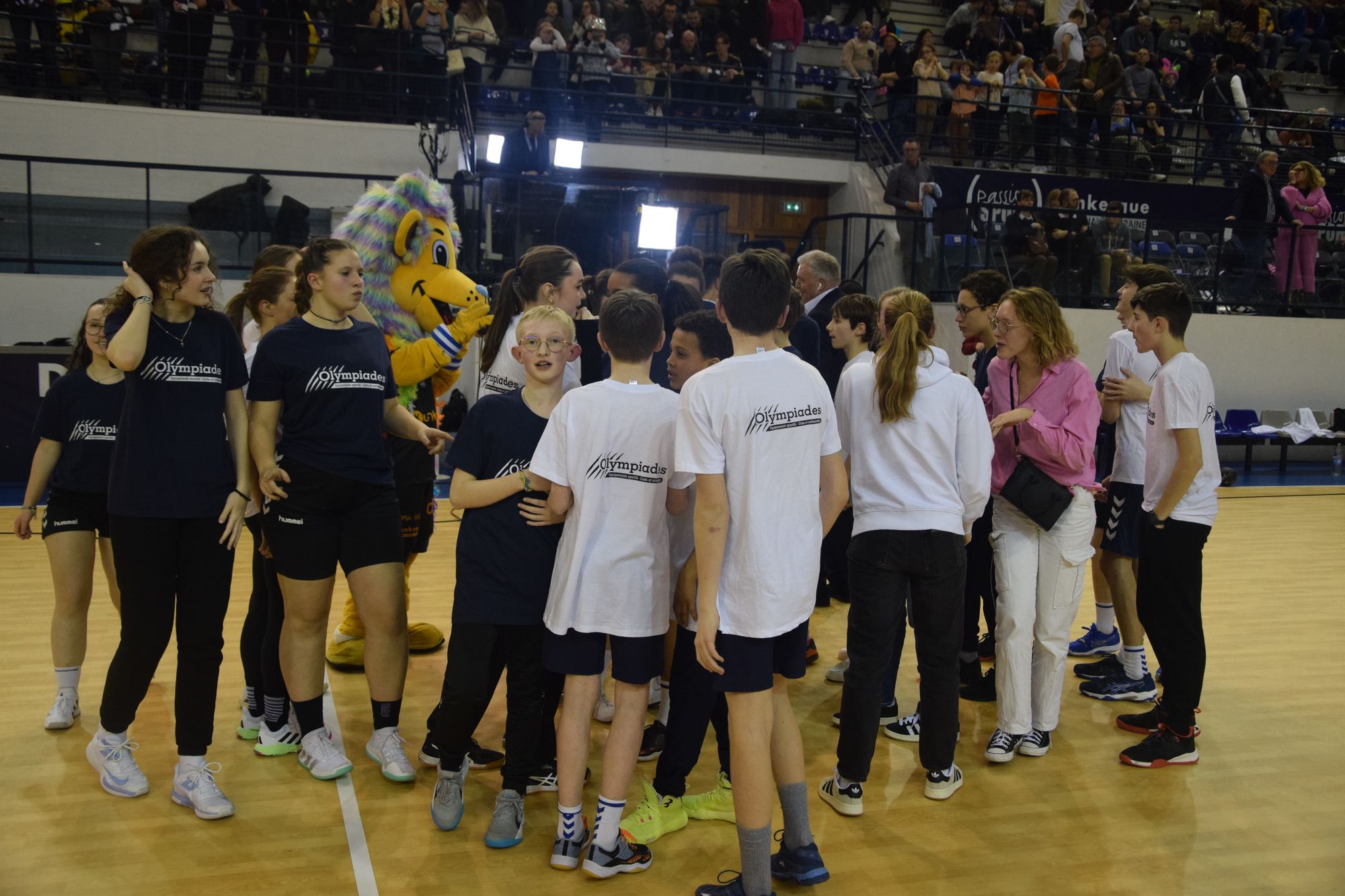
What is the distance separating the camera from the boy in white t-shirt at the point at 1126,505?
4.63 meters

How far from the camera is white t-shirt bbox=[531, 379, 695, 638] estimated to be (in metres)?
2.97

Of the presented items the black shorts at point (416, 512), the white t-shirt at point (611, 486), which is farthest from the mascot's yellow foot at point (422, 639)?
the white t-shirt at point (611, 486)

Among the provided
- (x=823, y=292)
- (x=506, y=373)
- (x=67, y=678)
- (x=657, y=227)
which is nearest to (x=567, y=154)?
(x=657, y=227)

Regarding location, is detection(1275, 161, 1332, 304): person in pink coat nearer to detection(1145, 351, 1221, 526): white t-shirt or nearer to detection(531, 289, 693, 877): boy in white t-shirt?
detection(1145, 351, 1221, 526): white t-shirt

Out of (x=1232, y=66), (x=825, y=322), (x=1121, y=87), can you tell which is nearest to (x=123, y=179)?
(x=825, y=322)

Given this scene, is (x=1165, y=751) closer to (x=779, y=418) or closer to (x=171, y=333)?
(x=779, y=418)

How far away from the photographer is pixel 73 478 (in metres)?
3.98

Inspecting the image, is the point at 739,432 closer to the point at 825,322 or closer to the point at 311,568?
the point at 311,568

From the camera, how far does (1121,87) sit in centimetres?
1502

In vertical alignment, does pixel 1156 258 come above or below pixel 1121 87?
below

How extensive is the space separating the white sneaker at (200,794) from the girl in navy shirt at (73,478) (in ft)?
3.00

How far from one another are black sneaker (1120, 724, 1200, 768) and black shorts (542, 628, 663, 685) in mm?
1998

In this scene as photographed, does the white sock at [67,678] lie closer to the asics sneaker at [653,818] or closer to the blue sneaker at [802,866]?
the asics sneaker at [653,818]

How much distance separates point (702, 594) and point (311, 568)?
1.42 metres
